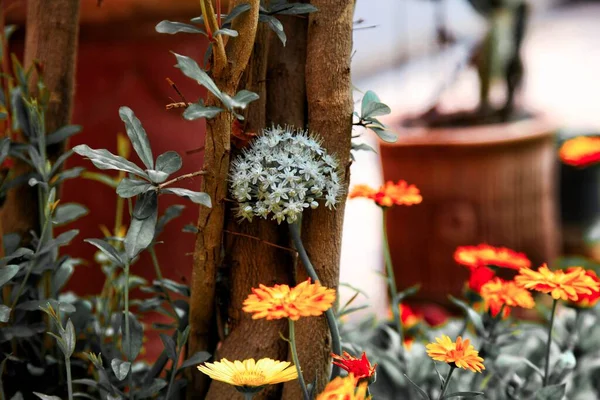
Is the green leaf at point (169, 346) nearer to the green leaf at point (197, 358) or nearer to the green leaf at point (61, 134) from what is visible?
the green leaf at point (197, 358)

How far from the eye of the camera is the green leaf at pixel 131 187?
49 centimetres

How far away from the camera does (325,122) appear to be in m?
0.58

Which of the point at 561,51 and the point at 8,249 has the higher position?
the point at 561,51

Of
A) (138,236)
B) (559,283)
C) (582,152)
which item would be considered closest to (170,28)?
(138,236)

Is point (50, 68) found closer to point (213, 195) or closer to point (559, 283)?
point (213, 195)

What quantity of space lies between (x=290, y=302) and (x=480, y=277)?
307 mm

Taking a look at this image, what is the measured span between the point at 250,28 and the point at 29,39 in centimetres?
29

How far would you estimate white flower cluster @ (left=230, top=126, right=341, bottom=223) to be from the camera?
0.52 meters

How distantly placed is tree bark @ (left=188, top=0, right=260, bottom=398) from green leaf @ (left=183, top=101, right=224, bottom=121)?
0.02 meters

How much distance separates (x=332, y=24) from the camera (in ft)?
1.91

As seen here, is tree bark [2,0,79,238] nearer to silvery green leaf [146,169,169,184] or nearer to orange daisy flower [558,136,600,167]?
silvery green leaf [146,169,169,184]

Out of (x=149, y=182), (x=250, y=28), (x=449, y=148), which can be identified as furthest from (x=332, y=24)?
(x=449, y=148)

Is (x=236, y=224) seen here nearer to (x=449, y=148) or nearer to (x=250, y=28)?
(x=250, y=28)

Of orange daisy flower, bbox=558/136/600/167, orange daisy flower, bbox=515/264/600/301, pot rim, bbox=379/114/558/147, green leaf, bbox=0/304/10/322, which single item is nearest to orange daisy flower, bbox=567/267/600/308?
orange daisy flower, bbox=515/264/600/301
